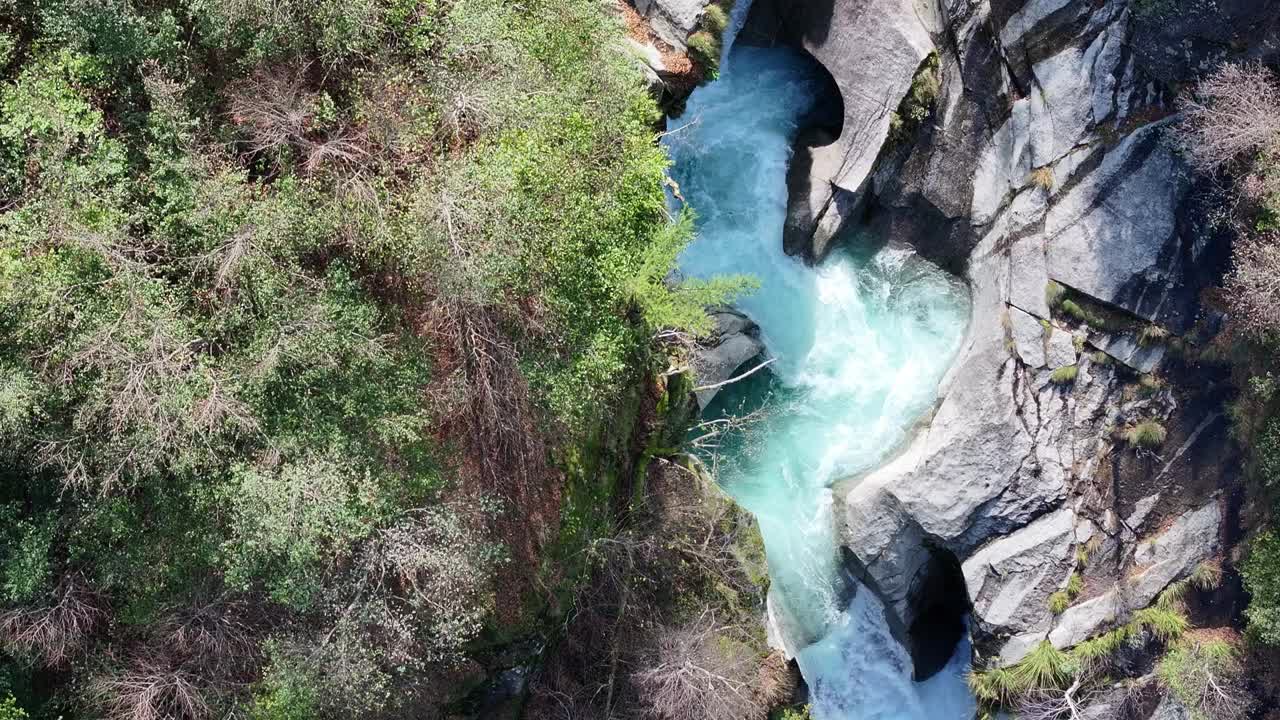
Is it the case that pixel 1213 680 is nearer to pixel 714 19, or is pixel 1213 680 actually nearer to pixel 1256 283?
pixel 1256 283

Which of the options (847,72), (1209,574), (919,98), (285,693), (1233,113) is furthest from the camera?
(847,72)

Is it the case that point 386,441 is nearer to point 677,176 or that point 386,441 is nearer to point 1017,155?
point 677,176

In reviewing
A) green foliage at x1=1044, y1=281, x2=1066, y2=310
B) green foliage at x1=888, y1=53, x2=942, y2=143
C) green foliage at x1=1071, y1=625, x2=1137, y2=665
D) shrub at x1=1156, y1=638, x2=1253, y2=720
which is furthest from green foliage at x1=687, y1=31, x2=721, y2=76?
shrub at x1=1156, y1=638, x2=1253, y2=720

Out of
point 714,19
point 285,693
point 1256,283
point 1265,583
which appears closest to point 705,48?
point 714,19

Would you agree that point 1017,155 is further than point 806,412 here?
No

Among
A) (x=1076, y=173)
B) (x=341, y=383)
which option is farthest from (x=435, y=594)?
(x=1076, y=173)

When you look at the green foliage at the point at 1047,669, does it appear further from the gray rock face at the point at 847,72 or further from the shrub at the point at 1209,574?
the gray rock face at the point at 847,72

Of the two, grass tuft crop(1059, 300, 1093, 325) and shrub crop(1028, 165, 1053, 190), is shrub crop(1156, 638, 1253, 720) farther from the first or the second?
shrub crop(1028, 165, 1053, 190)
